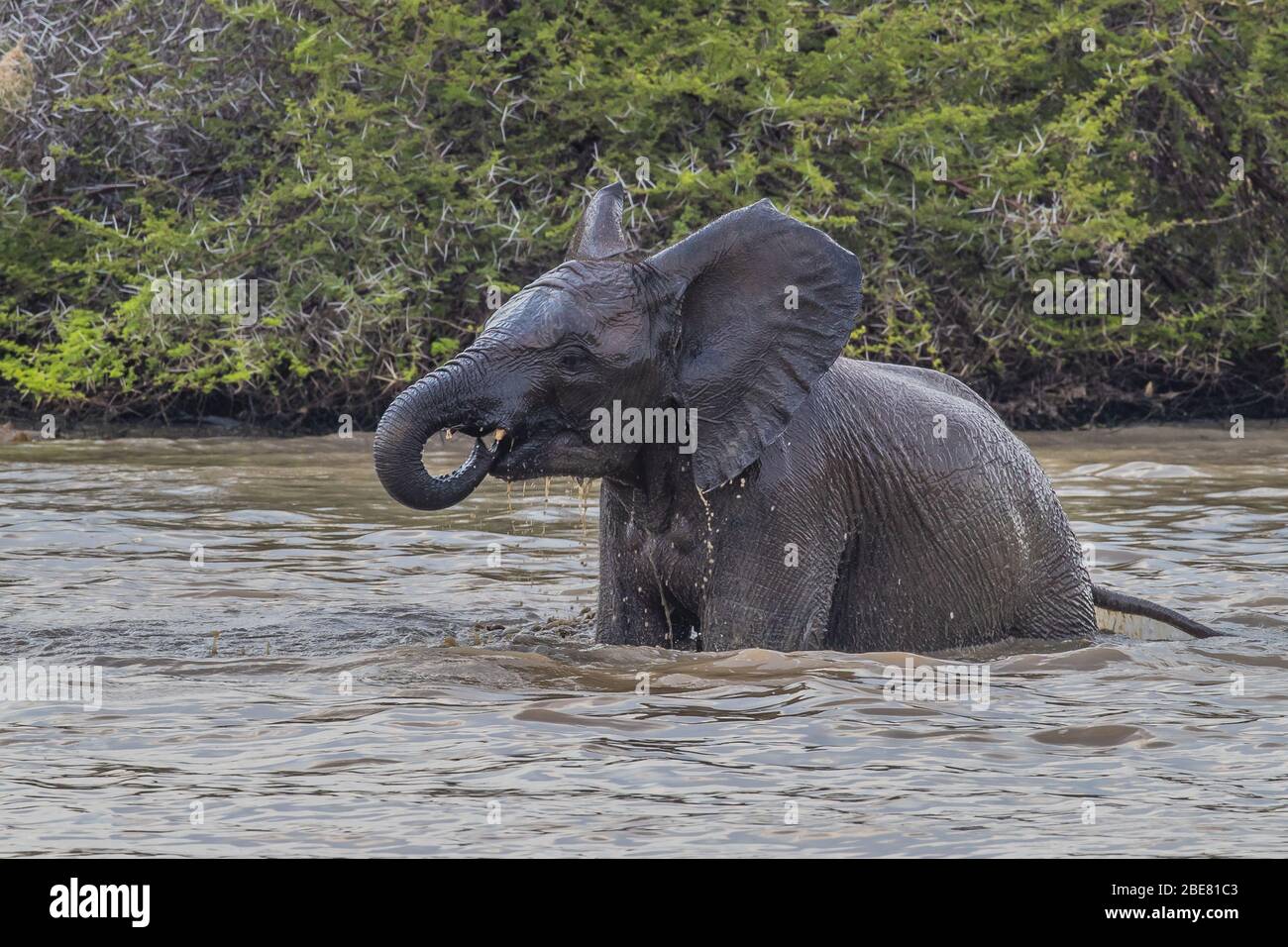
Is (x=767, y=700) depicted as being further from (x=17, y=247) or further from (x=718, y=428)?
(x=17, y=247)

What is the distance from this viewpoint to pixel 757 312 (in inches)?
248

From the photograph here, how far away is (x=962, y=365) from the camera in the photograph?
15.7 metres

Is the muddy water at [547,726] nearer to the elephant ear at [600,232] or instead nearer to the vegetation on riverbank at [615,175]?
the elephant ear at [600,232]

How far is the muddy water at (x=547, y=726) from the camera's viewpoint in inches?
182

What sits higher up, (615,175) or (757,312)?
(615,175)

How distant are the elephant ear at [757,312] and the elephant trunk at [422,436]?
76 centimetres

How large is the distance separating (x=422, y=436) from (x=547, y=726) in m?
0.92

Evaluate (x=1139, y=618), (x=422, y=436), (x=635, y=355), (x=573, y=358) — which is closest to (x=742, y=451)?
(x=635, y=355)

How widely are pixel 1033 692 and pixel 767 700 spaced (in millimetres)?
883

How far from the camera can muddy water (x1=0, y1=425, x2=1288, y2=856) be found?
182 inches

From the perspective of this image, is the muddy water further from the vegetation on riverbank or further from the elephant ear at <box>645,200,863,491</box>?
the vegetation on riverbank

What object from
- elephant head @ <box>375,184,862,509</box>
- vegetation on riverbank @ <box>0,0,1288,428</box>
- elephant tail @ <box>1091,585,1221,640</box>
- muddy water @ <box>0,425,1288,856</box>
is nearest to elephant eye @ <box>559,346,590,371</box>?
elephant head @ <box>375,184,862,509</box>

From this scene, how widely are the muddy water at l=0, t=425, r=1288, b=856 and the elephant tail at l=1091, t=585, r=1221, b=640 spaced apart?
16 cm

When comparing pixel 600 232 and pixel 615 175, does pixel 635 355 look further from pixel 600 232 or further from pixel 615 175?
pixel 615 175
